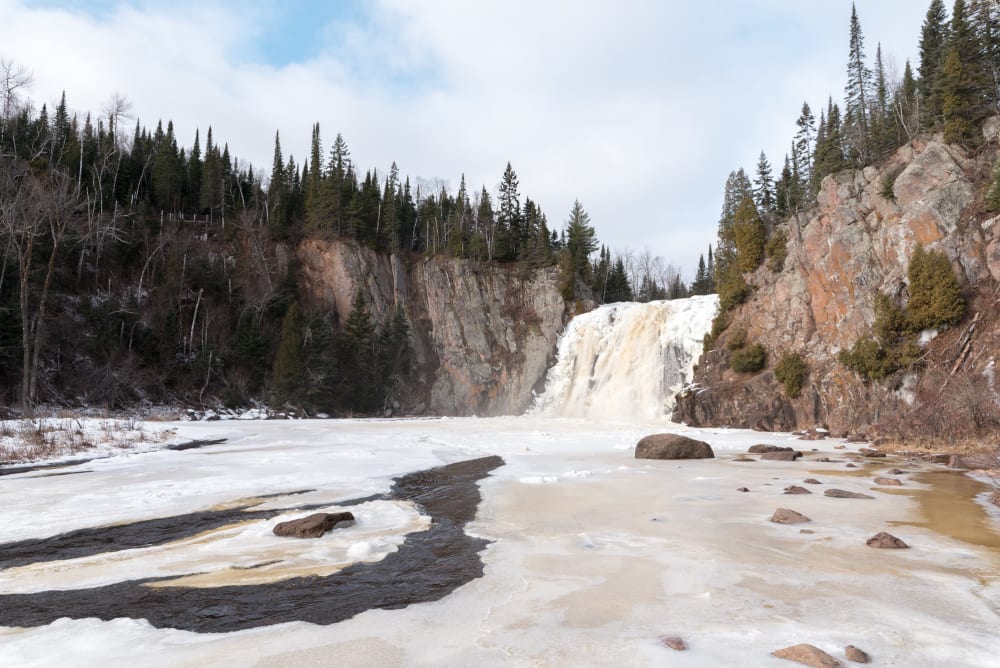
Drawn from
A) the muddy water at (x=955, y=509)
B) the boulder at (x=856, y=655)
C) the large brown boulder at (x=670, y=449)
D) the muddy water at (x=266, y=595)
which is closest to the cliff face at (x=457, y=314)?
the large brown boulder at (x=670, y=449)

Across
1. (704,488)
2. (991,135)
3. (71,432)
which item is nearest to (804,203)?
(991,135)

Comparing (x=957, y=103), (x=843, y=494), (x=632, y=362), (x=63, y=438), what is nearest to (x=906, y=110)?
(x=957, y=103)

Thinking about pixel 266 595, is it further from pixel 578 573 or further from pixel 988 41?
pixel 988 41

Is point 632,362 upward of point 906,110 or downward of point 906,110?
downward

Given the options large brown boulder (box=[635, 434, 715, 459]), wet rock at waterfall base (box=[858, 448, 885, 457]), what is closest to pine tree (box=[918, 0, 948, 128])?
wet rock at waterfall base (box=[858, 448, 885, 457])

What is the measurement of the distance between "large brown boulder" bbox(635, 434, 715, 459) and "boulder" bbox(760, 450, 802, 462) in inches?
69.6

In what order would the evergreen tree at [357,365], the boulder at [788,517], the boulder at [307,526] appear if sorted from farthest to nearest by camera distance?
the evergreen tree at [357,365] < the boulder at [788,517] < the boulder at [307,526]

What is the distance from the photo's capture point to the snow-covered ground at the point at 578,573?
4012 mm

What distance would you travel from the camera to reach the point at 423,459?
16203 mm

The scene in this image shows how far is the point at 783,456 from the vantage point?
16906 millimetres

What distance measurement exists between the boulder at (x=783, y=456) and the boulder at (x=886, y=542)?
10559 mm

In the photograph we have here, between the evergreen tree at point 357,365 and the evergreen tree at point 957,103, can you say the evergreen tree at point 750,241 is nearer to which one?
the evergreen tree at point 957,103

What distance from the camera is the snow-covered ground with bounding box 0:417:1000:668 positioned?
4012mm

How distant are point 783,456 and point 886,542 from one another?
10.9 meters
